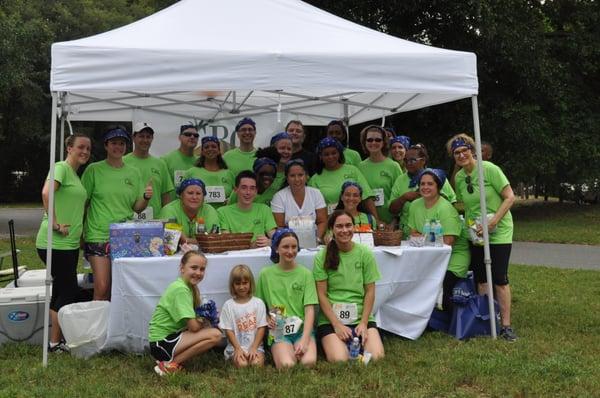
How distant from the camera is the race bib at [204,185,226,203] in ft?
16.9

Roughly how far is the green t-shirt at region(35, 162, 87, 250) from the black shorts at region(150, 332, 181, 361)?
1.05 metres

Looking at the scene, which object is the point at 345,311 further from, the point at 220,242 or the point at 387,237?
the point at 220,242

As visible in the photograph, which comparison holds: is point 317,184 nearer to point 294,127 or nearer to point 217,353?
point 294,127

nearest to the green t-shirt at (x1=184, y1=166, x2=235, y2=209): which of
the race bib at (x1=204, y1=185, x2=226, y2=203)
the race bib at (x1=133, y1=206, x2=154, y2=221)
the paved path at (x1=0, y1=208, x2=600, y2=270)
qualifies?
the race bib at (x1=204, y1=185, x2=226, y2=203)

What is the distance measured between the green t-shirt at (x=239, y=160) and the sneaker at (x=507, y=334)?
2.60 m

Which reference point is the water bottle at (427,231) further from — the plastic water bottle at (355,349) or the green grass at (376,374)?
the plastic water bottle at (355,349)

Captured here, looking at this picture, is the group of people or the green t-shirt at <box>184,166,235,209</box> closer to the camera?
the group of people

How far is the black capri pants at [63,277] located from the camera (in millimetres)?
4433

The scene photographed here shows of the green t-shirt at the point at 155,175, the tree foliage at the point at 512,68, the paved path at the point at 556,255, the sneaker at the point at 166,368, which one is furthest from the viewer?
the tree foliage at the point at 512,68


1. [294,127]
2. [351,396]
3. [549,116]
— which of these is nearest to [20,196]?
[549,116]

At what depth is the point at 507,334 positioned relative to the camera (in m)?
4.76

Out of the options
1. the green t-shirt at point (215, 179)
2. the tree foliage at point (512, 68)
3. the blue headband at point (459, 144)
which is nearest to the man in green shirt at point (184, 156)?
the green t-shirt at point (215, 179)

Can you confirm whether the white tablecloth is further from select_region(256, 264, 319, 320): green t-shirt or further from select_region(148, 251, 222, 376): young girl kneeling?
select_region(148, 251, 222, 376): young girl kneeling

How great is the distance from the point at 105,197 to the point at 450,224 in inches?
105
